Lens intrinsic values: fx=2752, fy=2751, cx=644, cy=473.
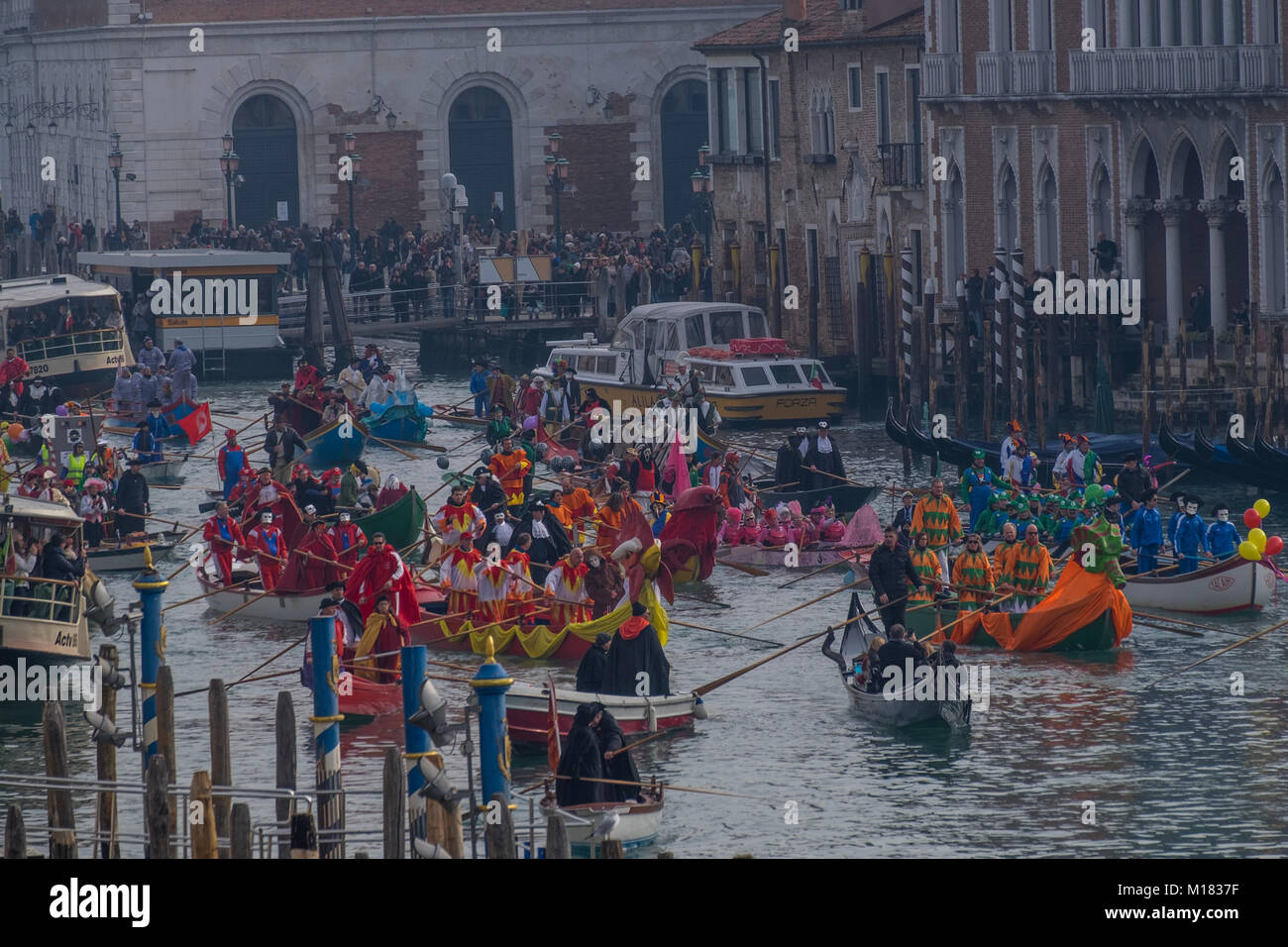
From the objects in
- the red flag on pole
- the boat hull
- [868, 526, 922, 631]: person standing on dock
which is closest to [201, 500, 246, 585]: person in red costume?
[868, 526, 922, 631]: person standing on dock

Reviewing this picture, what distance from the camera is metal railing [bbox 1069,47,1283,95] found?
42.0 metres

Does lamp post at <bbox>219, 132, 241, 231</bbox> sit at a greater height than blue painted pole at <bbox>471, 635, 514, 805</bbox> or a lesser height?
greater

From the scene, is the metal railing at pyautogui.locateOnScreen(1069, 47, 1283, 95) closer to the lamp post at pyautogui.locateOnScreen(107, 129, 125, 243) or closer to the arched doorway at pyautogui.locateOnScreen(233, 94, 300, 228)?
the lamp post at pyautogui.locateOnScreen(107, 129, 125, 243)

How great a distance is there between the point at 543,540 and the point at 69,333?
23.2 metres

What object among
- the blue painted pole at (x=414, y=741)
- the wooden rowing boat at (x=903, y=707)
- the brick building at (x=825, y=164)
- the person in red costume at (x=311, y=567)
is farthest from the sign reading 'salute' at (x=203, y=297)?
the blue painted pole at (x=414, y=741)

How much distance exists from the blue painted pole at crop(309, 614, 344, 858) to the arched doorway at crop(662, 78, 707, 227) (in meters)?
55.8

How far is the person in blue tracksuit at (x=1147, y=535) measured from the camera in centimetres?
3156

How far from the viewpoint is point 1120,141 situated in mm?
46844

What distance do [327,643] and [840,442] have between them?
27029 mm

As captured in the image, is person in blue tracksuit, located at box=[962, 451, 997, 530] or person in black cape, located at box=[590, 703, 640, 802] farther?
person in blue tracksuit, located at box=[962, 451, 997, 530]
